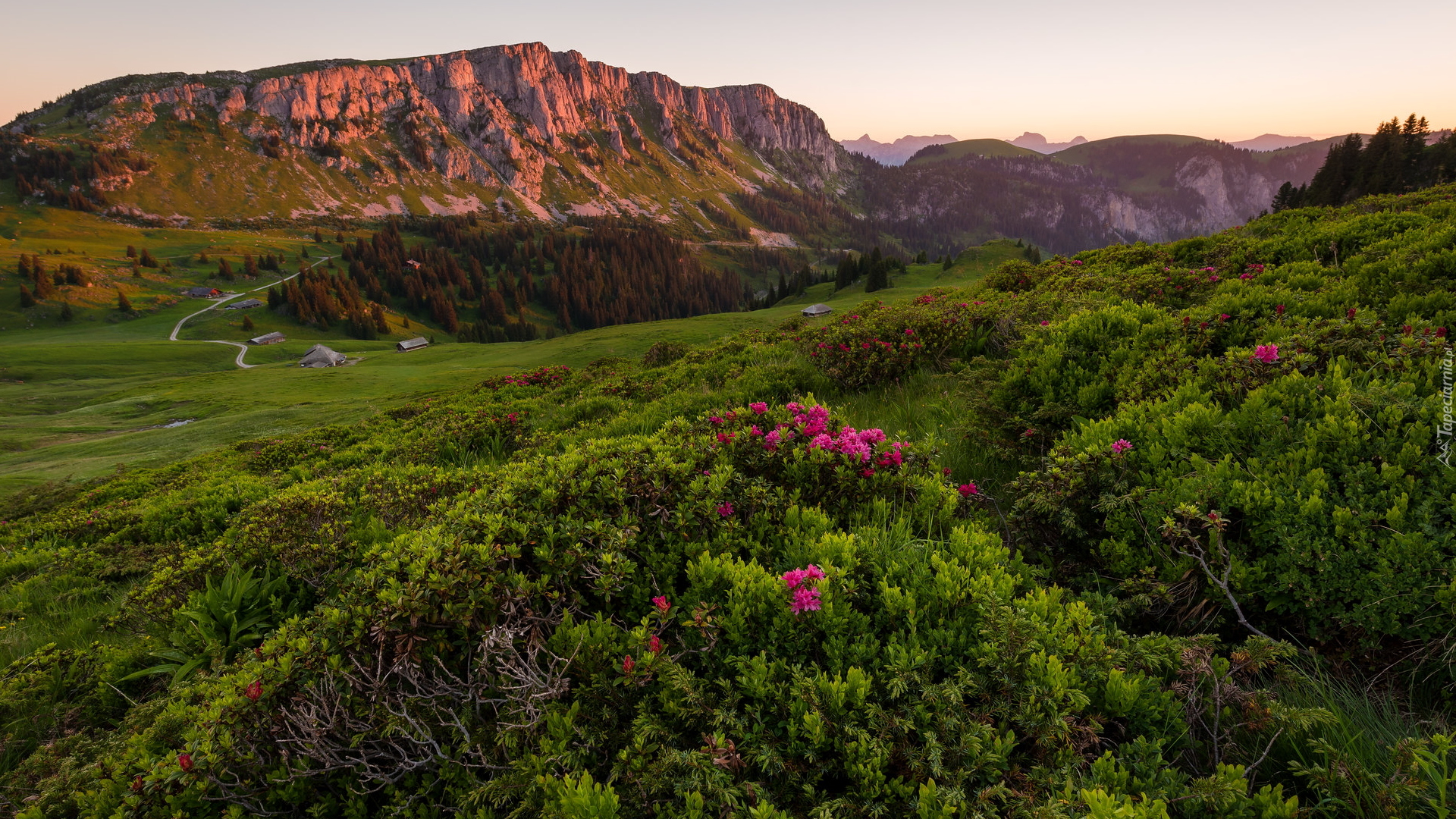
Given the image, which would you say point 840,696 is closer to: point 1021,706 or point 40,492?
point 1021,706

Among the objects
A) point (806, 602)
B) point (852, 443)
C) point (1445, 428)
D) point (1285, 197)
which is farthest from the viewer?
point (1285, 197)

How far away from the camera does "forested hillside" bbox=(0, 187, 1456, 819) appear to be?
2.54 m

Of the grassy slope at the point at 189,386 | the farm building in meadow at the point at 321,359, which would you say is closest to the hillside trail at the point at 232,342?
the grassy slope at the point at 189,386

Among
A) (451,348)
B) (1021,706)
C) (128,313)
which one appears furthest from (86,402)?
(128,313)

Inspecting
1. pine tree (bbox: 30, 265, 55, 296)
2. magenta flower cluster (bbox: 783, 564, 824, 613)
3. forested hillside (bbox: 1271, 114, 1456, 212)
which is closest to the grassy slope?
pine tree (bbox: 30, 265, 55, 296)

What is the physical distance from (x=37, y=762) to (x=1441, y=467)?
32.1ft

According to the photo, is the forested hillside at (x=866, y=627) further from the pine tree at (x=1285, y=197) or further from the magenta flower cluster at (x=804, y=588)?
the pine tree at (x=1285, y=197)

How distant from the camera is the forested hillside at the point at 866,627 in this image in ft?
8.32

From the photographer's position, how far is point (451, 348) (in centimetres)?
7012

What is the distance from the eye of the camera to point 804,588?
10.5 ft

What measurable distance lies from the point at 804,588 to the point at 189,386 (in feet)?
225

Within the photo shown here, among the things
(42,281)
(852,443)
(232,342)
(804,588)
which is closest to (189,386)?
(852,443)

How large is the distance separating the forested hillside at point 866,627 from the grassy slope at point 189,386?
74.8ft

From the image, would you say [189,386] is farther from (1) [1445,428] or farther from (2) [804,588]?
(1) [1445,428]
